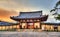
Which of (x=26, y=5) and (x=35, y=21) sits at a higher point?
(x=26, y=5)

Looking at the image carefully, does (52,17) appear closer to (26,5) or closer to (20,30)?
(26,5)

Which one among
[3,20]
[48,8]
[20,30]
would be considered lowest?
[20,30]

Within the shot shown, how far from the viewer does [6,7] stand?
5098 mm

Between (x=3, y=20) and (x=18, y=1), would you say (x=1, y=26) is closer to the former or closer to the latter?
(x=3, y=20)

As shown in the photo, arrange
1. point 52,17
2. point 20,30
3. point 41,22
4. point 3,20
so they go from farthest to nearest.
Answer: point 41,22 → point 20,30 → point 3,20 → point 52,17

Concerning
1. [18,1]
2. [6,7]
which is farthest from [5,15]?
[18,1]

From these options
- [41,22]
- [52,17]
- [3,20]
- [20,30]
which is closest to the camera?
[52,17]

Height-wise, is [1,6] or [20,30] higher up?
[1,6]

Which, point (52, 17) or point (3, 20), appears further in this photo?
point (3, 20)

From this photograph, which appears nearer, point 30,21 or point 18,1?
point 18,1

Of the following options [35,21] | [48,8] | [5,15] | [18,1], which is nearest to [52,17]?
[48,8]

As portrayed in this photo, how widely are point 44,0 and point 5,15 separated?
1.32 metres

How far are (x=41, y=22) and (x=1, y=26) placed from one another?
1641 millimetres

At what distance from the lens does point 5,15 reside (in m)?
5.08
